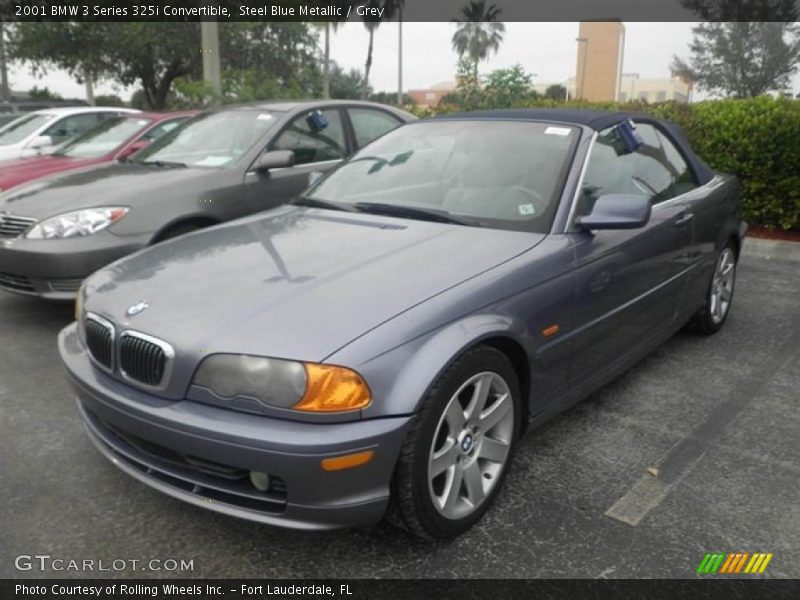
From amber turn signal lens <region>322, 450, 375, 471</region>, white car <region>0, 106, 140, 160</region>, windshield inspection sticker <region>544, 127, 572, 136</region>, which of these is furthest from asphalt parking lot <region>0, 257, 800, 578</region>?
white car <region>0, 106, 140, 160</region>

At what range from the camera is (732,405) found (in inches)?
143

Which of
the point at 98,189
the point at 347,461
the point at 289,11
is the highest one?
the point at 289,11

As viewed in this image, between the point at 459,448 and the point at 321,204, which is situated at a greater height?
the point at 321,204

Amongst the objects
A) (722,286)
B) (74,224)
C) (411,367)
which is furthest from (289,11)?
(411,367)

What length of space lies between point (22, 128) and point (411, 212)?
29.3 feet

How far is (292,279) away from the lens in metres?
2.52

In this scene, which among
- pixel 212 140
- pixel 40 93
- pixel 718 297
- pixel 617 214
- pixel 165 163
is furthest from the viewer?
pixel 40 93

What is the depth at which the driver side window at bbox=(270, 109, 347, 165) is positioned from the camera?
17.7 ft

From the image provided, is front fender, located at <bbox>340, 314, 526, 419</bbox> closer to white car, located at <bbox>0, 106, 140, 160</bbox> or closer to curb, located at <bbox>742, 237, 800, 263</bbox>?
curb, located at <bbox>742, 237, 800, 263</bbox>

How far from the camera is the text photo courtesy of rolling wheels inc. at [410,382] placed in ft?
7.05

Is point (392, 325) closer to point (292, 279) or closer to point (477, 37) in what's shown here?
point (292, 279)

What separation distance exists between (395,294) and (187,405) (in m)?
0.76

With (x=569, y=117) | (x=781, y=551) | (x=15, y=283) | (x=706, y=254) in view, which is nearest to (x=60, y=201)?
(x=15, y=283)
